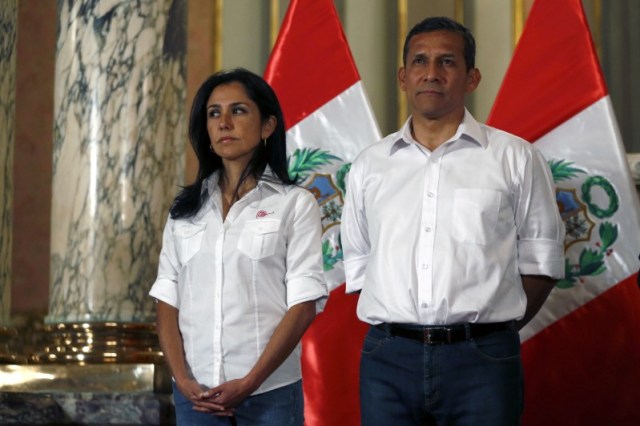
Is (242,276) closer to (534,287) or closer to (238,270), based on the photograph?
(238,270)

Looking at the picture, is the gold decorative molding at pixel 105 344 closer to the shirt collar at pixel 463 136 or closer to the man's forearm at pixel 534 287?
the shirt collar at pixel 463 136

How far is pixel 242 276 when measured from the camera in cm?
261

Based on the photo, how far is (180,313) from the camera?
2688mm

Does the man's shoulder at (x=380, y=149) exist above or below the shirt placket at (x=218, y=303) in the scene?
above

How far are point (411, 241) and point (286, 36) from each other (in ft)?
5.91

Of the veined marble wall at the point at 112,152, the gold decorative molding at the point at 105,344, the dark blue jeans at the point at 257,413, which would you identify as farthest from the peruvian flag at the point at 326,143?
the dark blue jeans at the point at 257,413

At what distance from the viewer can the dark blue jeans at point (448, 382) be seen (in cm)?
260

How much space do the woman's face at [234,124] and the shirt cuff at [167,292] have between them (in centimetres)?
36

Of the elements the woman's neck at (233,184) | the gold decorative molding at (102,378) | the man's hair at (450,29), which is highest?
the man's hair at (450,29)

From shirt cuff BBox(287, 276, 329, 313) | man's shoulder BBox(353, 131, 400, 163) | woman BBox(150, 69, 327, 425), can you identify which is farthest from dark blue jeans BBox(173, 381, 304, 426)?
man's shoulder BBox(353, 131, 400, 163)

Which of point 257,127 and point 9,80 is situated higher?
point 9,80

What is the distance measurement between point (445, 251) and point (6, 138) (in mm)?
2916

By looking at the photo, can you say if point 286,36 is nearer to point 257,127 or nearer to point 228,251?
point 257,127

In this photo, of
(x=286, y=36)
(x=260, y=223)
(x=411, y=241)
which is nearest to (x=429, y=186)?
(x=411, y=241)
